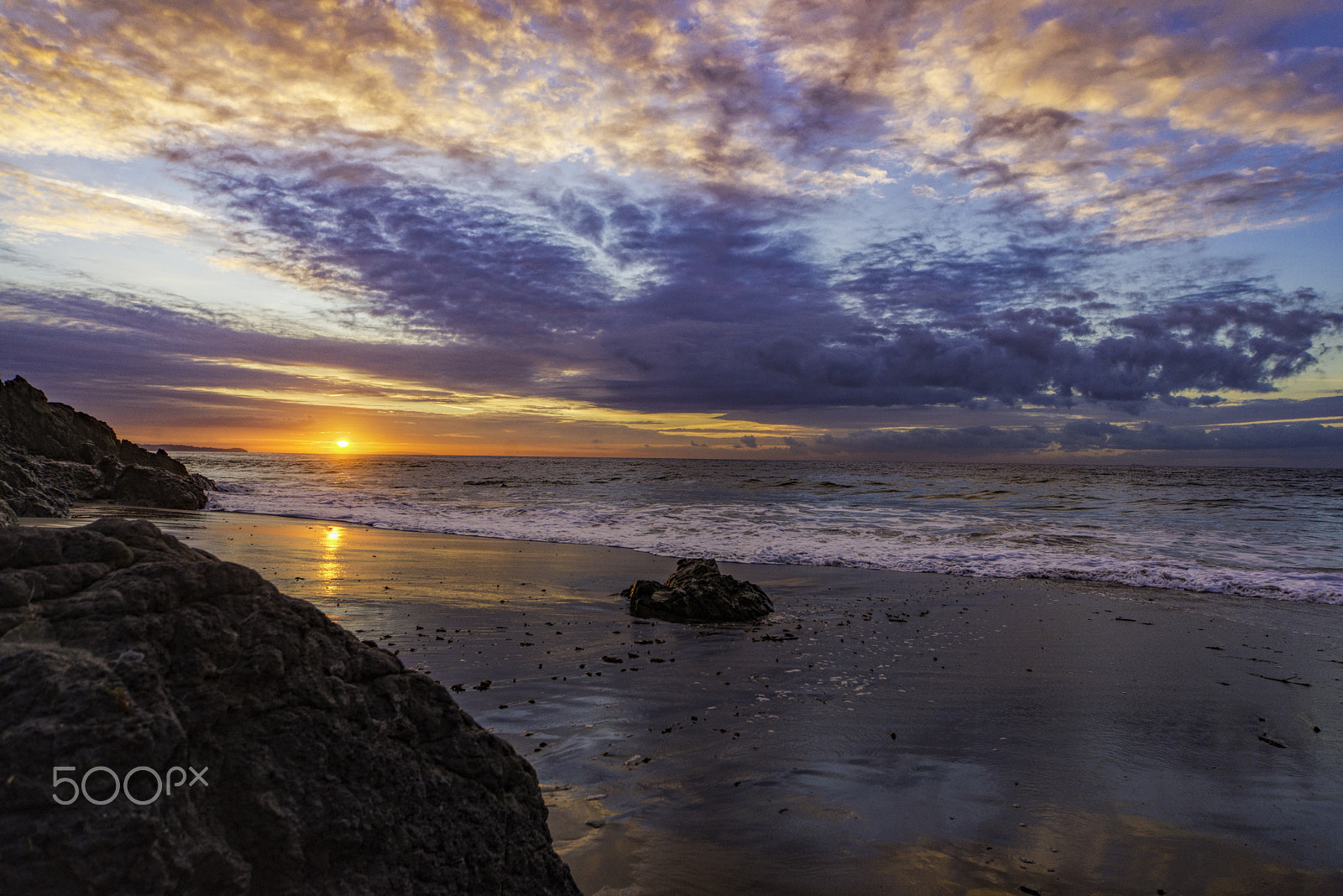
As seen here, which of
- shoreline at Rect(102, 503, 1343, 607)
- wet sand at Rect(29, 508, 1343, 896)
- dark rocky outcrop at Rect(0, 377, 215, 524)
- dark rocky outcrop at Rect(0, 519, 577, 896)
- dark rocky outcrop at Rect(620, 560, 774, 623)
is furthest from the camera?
dark rocky outcrop at Rect(0, 377, 215, 524)

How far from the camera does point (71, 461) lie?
21.8 meters

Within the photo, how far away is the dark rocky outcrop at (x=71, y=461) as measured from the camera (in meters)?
19.7

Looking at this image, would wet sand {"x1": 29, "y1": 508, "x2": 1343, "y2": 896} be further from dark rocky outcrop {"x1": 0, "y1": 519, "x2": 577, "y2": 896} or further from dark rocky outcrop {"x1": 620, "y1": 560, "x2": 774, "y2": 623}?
dark rocky outcrop {"x1": 0, "y1": 519, "x2": 577, "y2": 896}

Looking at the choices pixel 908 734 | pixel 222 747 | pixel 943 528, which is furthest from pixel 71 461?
pixel 943 528

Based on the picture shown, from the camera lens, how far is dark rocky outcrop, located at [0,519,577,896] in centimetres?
178

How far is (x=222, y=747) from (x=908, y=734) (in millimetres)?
4598

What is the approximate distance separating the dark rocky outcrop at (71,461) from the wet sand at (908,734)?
600 inches

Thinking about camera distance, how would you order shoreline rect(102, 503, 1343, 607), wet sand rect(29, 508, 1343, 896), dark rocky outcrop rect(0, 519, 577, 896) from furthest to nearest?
shoreline rect(102, 503, 1343, 607) < wet sand rect(29, 508, 1343, 896) < dark rocky outcrop rect(0, 519, 577, 896)

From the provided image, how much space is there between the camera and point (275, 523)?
62.4ft

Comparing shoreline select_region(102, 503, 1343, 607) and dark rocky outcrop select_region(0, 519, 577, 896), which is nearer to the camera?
dark rocky outcrop select_region(0, 519, 577, 896)

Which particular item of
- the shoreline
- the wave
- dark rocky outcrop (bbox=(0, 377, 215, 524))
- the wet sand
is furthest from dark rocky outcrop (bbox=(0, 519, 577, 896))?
dark rocky outcrop (bbox=(0, 377, 215, 524))

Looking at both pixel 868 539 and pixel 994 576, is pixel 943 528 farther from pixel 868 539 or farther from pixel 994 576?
pixel 994 576

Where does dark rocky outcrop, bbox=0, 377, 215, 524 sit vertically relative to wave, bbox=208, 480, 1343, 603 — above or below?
above

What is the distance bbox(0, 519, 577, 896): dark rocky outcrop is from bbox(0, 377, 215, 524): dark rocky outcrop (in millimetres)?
20295
